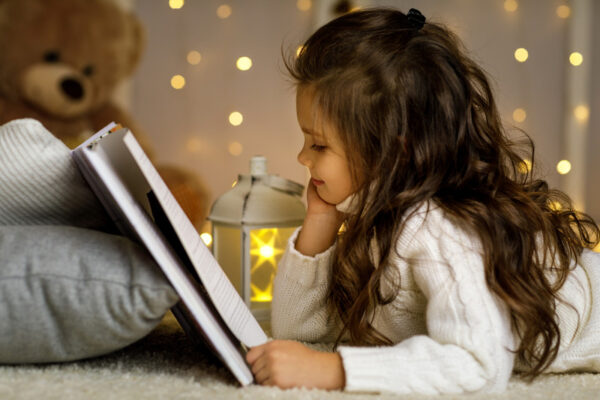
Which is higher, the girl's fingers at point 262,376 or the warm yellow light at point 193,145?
the girl's fingers at point 262,376

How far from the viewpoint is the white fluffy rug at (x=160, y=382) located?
0.84 meters

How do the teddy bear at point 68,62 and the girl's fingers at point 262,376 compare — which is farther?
the teddy bear at point 68,62

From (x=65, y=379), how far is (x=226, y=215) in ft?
1.86

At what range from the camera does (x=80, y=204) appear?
1.03m

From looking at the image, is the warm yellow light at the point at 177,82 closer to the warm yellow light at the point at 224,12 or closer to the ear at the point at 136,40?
the ear at the point at 136,40

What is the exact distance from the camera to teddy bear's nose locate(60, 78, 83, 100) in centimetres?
236

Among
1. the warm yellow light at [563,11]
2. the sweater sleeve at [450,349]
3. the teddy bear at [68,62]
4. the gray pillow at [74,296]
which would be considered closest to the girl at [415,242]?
the sweater sleeve at [450,349]

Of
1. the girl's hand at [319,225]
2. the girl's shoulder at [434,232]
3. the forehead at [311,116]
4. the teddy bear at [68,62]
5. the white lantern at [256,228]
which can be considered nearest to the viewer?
the girl's shoulder at [434,232]

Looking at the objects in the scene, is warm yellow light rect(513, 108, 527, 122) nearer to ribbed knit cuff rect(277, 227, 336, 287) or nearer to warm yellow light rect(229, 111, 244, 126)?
warm yellow light rect(229, 111, 244, 126)

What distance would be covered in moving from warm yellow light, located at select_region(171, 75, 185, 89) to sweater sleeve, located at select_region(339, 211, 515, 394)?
181 centimetres

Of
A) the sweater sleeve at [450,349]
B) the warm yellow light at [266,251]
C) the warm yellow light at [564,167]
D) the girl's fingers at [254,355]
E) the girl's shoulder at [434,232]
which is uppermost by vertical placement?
the girl's shoulder at [434,232]

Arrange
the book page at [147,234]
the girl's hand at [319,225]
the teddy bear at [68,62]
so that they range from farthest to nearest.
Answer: the teddy bear at [68,62] → the girl's hand at [319,225] → the book page at [147,234]

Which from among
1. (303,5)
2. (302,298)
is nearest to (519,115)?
(303,5)

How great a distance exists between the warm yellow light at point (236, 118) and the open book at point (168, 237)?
1530 mm
